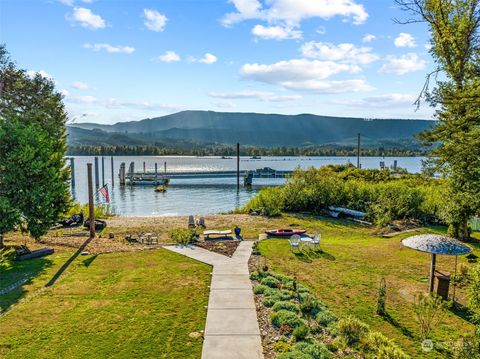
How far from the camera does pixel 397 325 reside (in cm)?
913

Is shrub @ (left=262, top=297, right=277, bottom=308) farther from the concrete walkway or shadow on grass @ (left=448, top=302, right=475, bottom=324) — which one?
shadow on grass @ (left=448, top=302, right=475, bottom=324)

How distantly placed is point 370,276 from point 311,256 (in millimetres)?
3063

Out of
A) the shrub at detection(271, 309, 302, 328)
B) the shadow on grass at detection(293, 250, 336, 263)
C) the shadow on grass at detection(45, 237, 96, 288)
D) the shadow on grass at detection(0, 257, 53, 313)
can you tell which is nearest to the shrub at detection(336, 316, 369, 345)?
the shrub at detection(271, 309, 302, 328)

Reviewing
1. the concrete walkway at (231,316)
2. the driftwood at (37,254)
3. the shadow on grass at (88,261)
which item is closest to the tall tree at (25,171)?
the driftwood at (37,254)

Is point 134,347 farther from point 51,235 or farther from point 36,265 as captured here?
point 51,235

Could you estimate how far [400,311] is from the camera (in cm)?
991

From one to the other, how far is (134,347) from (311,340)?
401 centimetres

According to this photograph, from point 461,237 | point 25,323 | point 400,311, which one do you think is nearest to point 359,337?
point 400,311

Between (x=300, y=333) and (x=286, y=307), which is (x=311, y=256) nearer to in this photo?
(x=286, y=307)

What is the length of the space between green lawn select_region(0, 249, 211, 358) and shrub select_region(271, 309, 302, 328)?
1.87 meters

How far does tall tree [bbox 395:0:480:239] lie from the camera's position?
980cm

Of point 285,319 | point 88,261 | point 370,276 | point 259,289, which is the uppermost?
point 285,319

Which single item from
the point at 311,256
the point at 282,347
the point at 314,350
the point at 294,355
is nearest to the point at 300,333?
the point at 282,347

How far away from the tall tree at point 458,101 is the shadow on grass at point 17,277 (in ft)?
46.0
